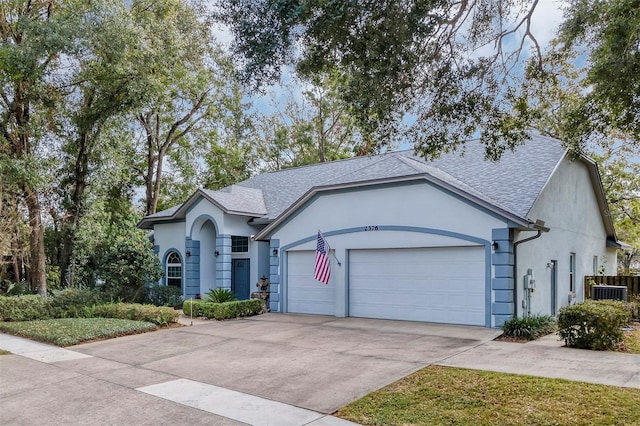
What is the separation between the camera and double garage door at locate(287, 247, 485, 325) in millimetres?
12820

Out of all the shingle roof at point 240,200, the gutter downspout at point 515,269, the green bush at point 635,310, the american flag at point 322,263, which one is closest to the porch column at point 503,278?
the gutter downspout at point 515,269

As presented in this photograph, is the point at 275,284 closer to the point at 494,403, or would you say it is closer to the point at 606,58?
the point at 494,403

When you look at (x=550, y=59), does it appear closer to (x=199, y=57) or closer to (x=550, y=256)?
(x=550, y=256)

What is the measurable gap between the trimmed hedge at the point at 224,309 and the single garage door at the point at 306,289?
1253 mm

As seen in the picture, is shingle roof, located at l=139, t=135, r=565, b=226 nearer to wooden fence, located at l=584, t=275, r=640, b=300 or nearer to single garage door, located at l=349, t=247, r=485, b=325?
single garage door, located at l=349, t=247, r=485, b=325

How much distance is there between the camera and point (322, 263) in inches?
572

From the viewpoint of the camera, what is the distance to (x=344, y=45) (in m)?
7.38

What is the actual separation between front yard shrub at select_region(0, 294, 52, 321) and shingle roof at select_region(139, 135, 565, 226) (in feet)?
21.3

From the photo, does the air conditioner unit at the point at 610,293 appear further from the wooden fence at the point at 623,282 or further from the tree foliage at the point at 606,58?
the tree foliage at the point at 606,58

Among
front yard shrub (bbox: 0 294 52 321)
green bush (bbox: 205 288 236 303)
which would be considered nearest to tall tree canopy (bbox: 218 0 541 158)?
green bush (bbox: 205 288 236 303)

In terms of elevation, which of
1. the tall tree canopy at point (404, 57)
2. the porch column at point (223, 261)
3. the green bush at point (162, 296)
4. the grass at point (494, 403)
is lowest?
the green bush at point (162, 296)

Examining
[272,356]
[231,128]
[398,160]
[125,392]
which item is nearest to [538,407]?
[272,356]

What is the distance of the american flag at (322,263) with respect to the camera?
1448 cm

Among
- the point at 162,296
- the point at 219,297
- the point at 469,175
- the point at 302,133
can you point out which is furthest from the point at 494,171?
the point at 302,133
